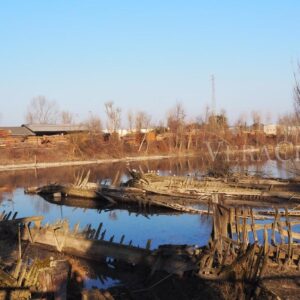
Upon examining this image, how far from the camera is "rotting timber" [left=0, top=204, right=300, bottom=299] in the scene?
34.2ft

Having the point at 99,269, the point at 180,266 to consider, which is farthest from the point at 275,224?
the point at 99,269

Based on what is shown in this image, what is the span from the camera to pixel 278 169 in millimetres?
47344

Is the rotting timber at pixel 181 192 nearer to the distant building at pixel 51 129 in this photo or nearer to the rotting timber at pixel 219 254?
the rotting timber at pixel 219 254

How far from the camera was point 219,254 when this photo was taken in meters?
11.5

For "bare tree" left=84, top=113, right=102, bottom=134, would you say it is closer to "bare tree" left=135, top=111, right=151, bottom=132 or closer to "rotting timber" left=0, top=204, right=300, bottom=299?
"bare tree" left=135, top=111, right=151, bottom=132

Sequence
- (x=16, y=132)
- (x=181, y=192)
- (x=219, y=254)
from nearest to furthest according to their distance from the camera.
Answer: (x=219, y=254), (x=181, y=192), (x=16, y=132)

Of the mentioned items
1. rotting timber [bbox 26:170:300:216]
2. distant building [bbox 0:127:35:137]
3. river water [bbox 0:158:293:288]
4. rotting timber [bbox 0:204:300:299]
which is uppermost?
distant building [bbox 0:127:35:137]

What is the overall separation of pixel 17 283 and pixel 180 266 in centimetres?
478

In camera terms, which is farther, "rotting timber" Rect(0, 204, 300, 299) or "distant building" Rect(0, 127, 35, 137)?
"distant building" Rect(0, 127, 35, 137)

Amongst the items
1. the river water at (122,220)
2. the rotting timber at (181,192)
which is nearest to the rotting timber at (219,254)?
the river water at (122,220)

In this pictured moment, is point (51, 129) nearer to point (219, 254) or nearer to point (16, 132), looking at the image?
A: point (16, 132)

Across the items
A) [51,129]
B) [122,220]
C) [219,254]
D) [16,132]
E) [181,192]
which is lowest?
[122,220]

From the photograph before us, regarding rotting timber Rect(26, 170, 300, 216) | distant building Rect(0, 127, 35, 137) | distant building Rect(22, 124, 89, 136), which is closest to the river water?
rotting timber Rect(26, 170, 300, 216)

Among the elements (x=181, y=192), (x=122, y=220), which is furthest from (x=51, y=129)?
(x=122, y=220)
